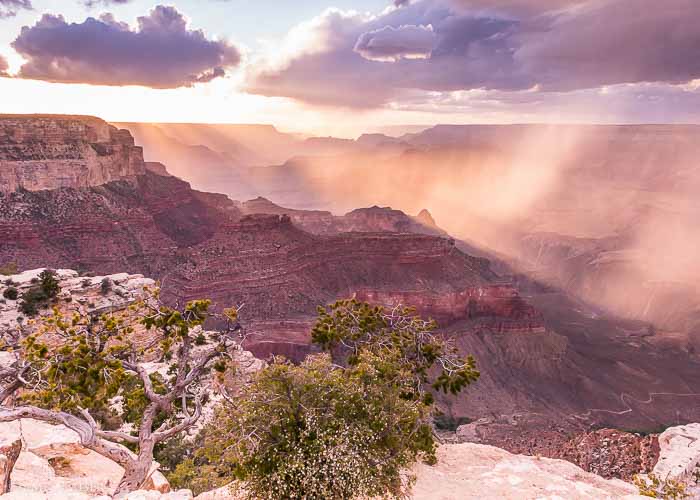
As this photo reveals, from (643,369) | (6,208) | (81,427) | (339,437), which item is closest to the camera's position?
(339,437)

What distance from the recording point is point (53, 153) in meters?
63.3

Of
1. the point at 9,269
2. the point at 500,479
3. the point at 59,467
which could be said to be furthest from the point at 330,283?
the point at 59,467

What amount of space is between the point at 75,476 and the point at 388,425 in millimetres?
11501

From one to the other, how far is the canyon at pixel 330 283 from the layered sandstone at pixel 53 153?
197 millimetres

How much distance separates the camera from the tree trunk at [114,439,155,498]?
41.2 feet

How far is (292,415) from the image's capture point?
1245 centimetres

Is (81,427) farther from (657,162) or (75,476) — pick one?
(657,162)

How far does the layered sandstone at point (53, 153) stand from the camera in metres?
59.2

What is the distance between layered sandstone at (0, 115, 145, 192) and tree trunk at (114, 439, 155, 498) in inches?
2473

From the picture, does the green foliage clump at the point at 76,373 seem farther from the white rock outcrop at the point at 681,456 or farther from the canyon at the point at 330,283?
the canyon at the point at 330,283

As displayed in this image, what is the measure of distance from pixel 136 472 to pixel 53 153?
67041 millimetres

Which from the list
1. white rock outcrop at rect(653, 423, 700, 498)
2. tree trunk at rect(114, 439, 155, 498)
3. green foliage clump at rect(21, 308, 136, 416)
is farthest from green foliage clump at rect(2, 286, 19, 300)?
white rock outcrop at rect(653, 423, 700, 498)

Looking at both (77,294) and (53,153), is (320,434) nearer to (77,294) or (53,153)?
(77,294)

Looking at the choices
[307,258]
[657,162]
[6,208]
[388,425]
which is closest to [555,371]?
[307,258]
